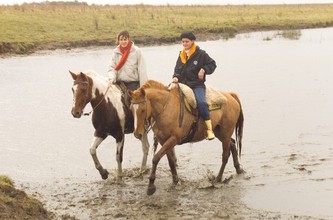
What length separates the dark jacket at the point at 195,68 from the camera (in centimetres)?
895

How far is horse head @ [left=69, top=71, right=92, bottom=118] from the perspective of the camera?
8.80m

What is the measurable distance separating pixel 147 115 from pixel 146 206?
149 centimetres

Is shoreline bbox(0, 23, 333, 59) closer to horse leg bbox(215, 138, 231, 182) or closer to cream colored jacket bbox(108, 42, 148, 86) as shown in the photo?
cream colored jacket bbox(108, 42, 148, 86)

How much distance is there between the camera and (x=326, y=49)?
30.8 meters

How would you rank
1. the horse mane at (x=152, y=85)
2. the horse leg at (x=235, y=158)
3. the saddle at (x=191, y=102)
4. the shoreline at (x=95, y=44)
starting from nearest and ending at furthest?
the horse mane at (x=152, y=85) → the saddle at (x=191, y=102) → the horse leg at (x=235, y=158) → the shoreline at (x=95, y=44)

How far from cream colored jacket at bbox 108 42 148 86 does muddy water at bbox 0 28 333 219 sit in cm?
192

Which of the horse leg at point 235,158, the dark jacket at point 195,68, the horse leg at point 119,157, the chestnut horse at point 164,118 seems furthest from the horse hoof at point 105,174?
the horse leg at point 235,158

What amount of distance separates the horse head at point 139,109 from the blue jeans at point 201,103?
1.25 metres

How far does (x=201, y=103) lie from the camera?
29.5 feet

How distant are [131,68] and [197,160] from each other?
2.55 m

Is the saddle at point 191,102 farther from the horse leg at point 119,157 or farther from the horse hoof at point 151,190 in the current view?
the horse leg at point 119,157

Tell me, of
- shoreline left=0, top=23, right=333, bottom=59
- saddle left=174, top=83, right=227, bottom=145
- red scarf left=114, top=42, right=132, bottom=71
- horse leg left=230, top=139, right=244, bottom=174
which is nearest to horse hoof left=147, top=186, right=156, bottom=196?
saddle left=174, top=83, right=227, bottom=145

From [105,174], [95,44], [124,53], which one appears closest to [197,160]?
[105,174]

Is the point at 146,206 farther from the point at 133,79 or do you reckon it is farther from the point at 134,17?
the point at 134,17
